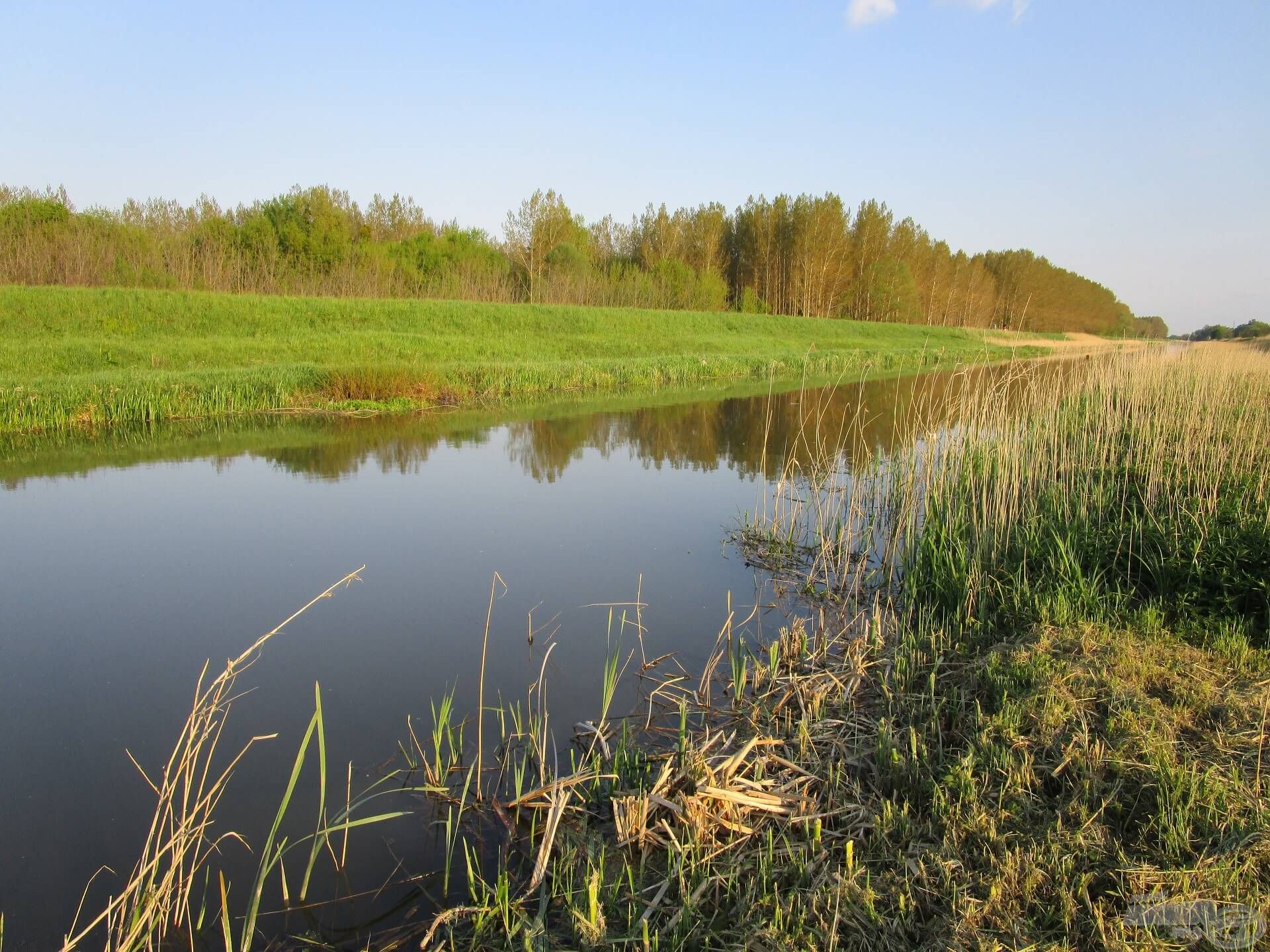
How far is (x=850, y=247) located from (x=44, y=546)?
46.2 metres

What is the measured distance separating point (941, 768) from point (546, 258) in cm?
3732

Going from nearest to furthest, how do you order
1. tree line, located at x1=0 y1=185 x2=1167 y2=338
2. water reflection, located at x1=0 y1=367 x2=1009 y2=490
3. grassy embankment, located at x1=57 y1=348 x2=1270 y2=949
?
grassy embankment, located at x1=57 y1=348 x2=1270 y2=949 < water reflection, located at x1=0 y1=367 x2=1009 y2=490 < tree line, located at x1=0 y1=185 x2=1167 y2=338

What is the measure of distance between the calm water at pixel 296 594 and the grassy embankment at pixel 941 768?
417 mm

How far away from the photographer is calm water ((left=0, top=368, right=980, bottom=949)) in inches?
127

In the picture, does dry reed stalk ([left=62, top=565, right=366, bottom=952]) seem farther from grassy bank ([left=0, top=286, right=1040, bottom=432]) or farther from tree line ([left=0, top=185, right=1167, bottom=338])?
tree line ([left=0, top=185, right=1167, bottom=338])

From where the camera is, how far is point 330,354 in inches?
742

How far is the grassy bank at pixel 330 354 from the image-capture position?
13492 millimetres

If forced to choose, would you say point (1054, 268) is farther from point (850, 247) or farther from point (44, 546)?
point (44, 546)

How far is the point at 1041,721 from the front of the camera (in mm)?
2895

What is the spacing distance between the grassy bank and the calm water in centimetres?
287

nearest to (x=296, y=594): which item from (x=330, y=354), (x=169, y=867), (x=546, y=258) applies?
(x=169, y=867)

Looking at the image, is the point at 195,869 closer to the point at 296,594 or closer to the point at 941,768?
the point at 941,768

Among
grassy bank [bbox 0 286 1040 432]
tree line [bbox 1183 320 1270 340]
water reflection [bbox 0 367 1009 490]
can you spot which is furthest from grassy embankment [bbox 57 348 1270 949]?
tree line [bbox 1183 320 1270 340]

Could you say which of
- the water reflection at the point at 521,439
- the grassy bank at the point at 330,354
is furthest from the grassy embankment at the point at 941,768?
the grassy bank at the point at 330,354
